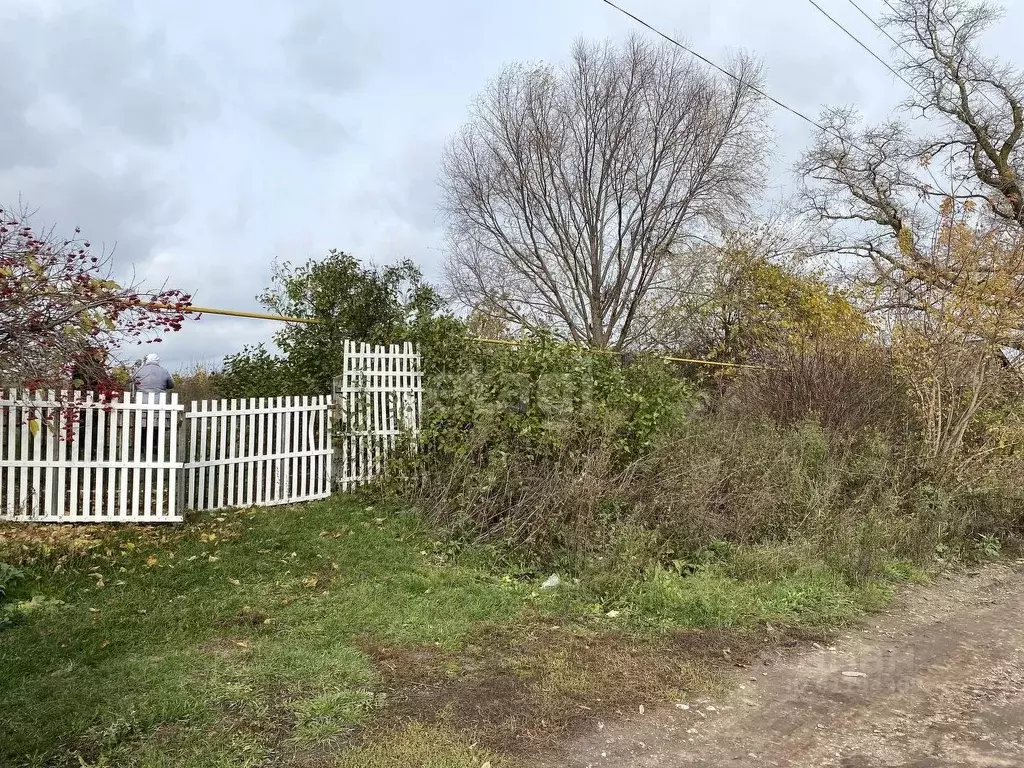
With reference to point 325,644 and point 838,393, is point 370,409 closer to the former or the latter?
point 325,644

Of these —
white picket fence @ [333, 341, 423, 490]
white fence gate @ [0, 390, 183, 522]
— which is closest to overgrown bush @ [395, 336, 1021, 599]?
white picket fence @ [333, 341, 423, 490]

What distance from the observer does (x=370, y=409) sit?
892 centimetres

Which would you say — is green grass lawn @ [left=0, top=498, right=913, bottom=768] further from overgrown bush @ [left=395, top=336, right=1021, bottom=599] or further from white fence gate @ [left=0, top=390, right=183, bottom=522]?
overgrown bush @ [left=395, top=336, right=1021, bottom=599]

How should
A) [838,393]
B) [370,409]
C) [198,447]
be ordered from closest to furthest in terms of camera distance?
[198,447] < [370,409] < [838,393]

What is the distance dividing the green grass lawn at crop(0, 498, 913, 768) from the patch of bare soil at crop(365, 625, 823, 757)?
0.02 m

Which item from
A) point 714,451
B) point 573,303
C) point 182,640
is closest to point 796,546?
point 714,451

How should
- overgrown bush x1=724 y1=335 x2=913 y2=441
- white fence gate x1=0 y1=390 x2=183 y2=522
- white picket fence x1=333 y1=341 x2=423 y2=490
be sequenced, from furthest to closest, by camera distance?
overgrown bush x1=724 y1=335 x2=913 y2=441 < white picket fence x1=333 y1=341 x2=423 y2=490 < white fence gate x1=0 y1=390 x2=183 y2=522

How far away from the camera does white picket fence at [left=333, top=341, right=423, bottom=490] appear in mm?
8812

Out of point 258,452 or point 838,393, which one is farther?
point 838,393

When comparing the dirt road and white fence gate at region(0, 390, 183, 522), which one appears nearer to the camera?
the dirt road

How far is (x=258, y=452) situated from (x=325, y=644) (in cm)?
427

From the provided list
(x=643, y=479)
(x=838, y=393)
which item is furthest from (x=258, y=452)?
(x=838, y=393)

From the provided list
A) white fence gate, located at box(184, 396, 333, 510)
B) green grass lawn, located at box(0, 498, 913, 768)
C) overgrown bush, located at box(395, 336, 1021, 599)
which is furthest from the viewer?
white fence gate, located at box(184, 396, 333, 510)

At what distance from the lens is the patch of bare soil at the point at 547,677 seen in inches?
139
